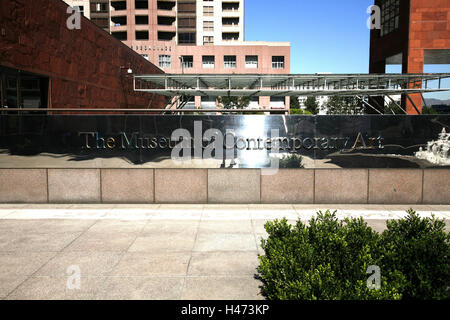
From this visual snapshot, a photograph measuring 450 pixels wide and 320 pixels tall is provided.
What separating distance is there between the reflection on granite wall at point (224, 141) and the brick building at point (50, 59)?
3217 mm

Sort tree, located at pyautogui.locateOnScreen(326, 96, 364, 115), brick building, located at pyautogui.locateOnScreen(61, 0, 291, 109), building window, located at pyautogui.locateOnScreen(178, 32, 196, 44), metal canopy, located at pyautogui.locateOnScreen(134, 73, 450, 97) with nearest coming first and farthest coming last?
1. metal canopy, located at pyautogui.locateOnScreen(134, 73, 450, 97)
2. brick building, located at pyautogui.locateOnScreen(61, 0, 291, 109)
3. building window, located at pyautogui.locateOnScreen(178, 32, 196, 44)
4. tree, located at pyautogui.locateOnScreen(326, 96, 364, 115)

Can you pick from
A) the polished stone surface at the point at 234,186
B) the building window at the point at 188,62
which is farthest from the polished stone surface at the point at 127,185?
A: the building window at the point at 188,62

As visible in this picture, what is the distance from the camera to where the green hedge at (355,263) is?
373cm

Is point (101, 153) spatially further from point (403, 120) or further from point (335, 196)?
point (403, 120)

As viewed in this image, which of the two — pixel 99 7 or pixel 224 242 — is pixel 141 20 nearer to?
pixel 99 7

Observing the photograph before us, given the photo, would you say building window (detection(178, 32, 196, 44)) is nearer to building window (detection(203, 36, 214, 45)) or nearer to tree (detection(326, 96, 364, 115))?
building window (detection(203, 36, 214, 45))

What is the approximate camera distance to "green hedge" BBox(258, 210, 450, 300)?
12.2ft

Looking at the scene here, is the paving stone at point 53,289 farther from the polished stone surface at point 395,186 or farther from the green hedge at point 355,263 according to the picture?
the polished stone surface at point 395,186

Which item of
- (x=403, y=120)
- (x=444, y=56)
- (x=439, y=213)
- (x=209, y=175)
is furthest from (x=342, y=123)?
(x=444, y=56)

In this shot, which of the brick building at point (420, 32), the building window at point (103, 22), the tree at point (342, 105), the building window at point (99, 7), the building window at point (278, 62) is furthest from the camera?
the tree at point (342, 105)

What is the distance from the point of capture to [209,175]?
9.72m

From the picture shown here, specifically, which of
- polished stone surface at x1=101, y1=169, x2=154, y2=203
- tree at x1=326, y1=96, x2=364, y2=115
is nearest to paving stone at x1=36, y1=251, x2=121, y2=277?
polished stone surface at x1=101, y1=169, x2=154, y2=203

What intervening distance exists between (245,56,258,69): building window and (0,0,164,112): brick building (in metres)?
60.5

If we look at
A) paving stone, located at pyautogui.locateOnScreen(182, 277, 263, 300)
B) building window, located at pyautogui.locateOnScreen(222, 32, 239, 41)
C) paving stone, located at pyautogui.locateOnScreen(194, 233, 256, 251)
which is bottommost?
paving stone, located at pyautogui.locateOnScreen(182, 277, 263, 300)
